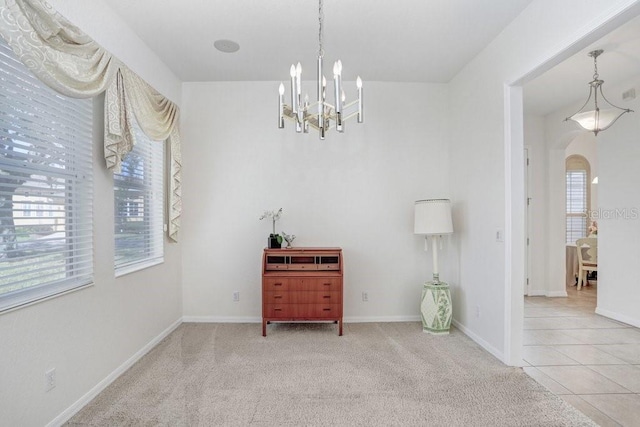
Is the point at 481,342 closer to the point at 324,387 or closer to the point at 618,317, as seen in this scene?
the point at 324,387

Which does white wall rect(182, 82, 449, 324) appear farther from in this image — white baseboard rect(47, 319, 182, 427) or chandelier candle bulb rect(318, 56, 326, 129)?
chandelier candle bulb rect(318, 56, 326, 129)

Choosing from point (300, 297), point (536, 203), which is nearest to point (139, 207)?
point (300, 297)

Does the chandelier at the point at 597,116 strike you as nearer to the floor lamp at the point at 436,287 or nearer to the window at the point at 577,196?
the floor lamp at the point at 436,287

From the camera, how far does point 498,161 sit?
316 centimetres

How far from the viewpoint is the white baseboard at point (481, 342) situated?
3.12 metres

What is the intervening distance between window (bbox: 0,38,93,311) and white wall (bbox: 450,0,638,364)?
3281 mm

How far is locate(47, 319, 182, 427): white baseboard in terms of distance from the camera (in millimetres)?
2178

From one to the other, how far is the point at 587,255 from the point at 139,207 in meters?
6.84

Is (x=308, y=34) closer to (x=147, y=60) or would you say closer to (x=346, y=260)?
(x=147, y=60)

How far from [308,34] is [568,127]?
4.28 meters

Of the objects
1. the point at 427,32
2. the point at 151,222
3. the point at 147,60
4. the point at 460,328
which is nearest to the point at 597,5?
the point at 427,32

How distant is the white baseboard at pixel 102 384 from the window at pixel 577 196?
8.04m

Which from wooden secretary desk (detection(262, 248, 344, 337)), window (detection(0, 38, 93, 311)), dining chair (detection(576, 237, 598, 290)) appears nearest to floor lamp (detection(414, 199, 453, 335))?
wooden secretary desk (detection(262, 248, 344, 337))

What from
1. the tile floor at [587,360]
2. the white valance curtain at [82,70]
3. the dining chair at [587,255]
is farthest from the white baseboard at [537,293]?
the white valance curtain at [82,70]
